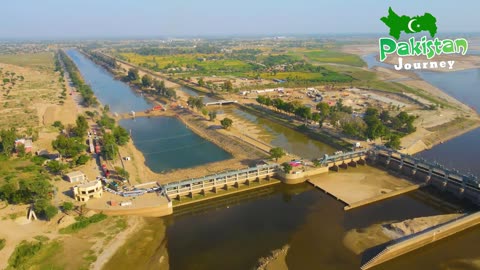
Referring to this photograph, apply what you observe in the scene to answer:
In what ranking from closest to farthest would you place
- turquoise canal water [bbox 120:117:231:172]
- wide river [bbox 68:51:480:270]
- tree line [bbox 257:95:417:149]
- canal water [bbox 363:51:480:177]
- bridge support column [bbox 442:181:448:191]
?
wide river [bbox 68:51:480:270] < bridge support column [bbox 442:181:448:191] < canal water [bbox 363:51:480:177] < turquoise canal water [bbox 120:117:231:172] < tree line [bbox 257:95:417:149]

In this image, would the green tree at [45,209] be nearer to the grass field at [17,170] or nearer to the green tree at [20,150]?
the grass field at [17,170]

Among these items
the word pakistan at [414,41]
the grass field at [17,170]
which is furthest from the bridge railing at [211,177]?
the word pakistan at [414,41]

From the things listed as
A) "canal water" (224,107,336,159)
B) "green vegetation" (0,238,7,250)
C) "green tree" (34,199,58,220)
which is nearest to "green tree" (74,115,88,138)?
"green tree" (34,199,58,220)

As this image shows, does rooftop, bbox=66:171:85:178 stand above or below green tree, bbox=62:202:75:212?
above

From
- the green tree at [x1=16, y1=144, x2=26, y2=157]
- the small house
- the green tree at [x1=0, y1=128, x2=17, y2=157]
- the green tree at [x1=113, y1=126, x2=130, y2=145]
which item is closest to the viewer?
the green tree at [x1=0, y1=128, x2=17, y2=157]

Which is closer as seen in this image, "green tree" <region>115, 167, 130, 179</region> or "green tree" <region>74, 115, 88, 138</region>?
"green tree" <region>115, 167, 130, 179</region>

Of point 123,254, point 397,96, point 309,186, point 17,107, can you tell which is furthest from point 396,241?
point 17,107

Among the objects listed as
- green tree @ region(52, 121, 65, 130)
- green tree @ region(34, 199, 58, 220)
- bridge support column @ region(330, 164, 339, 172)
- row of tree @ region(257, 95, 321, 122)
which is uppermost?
row of tree @ region(257, 95, 321, 122)

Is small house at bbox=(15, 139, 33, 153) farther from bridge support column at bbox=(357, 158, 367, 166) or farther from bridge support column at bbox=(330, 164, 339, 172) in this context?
bridge support column at bbox=(357, 158, 367, 166)
